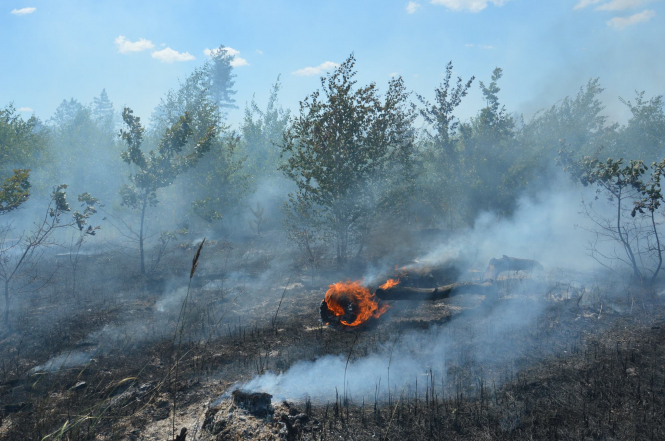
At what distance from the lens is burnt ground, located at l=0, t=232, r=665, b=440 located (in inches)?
208

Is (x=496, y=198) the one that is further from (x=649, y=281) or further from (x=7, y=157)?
(x=7, y=157)

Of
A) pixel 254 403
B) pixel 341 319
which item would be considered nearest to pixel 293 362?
pixel 254 403

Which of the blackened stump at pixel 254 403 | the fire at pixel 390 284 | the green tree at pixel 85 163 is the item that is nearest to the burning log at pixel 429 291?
the fire at pixel 390 284

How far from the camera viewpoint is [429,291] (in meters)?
11.3

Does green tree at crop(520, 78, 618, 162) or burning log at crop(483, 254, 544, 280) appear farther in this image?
green tree at crop(520, 78, 618, 162)

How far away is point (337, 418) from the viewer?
5602mm

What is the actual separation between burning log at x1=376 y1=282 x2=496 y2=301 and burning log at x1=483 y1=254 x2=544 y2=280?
8.88 ft

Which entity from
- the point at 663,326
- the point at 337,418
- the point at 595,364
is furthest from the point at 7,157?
the point at 663,326

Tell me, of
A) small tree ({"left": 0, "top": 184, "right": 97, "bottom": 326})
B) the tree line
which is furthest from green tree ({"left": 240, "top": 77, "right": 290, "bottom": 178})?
small tree ({"left": 0, "top": 184, "right": 97, "bottom": 326})

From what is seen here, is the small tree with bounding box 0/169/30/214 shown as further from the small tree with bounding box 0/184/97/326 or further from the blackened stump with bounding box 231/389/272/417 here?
the blackened stump with bounding box 231/389/272/417

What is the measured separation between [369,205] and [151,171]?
980 cm

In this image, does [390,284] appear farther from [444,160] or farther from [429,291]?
[444,160]

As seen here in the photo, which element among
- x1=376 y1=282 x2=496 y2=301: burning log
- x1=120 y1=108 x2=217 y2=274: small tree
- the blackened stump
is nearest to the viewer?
the blackened stump

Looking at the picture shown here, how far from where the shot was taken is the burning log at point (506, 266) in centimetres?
1407
